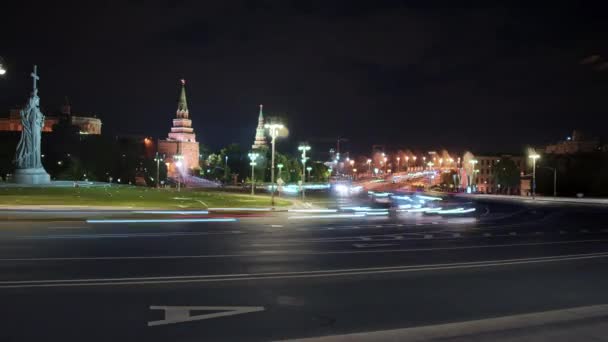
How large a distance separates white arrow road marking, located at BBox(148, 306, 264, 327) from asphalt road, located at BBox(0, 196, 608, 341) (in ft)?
0.06

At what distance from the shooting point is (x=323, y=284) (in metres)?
12.6

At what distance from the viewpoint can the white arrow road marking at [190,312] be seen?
9.27 metres

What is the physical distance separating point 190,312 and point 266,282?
3.15 meters

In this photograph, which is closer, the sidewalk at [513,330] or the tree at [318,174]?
the sidewalk at [513,330]

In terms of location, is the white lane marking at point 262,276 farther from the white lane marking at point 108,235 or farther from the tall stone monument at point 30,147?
the tall stone monument at point 30,147

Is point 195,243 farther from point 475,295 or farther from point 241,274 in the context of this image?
point 475,295

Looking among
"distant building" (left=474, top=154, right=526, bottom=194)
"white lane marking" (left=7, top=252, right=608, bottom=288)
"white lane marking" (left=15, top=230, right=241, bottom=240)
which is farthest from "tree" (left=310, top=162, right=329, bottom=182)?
"white lane marking" (left=7, top=252, right=608, bottom=288)

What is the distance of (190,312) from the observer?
9.78 m

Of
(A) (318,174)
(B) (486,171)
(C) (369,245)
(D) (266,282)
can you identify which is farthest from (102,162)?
(D) (266,282)

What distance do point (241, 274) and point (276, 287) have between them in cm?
177

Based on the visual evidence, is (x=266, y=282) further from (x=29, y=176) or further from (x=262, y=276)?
(x=29, y=176)

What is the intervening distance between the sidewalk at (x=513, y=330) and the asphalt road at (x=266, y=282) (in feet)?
2.34

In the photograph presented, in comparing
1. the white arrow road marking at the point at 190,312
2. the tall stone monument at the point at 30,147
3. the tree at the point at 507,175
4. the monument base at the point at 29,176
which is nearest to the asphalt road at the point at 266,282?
Answer: the white arrow road marking at the point at 190,312

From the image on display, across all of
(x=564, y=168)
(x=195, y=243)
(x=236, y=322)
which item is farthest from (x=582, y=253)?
(x=564, y=168)
